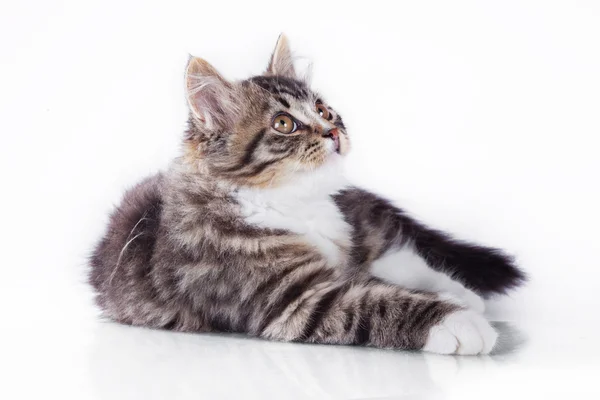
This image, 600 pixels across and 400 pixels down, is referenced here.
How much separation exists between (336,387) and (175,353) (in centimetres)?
69

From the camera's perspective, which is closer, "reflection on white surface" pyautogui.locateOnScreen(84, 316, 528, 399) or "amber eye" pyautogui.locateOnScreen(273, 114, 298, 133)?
"reflection on white surface" pyautogui.locateOnScreen(84, 316, 528, 399)

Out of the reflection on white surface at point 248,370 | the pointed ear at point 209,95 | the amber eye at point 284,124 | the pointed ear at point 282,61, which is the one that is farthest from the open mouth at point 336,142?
the reflection on white surface at point 248,370

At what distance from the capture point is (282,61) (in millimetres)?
3383

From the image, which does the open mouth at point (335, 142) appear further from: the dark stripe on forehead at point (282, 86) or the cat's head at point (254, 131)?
the dark stripe on forehead at point (282, 86)

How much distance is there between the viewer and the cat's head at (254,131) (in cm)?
283

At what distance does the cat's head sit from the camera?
2.83 meters

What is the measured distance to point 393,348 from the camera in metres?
2.53

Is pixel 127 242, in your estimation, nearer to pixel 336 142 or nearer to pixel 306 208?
pixel 306 208

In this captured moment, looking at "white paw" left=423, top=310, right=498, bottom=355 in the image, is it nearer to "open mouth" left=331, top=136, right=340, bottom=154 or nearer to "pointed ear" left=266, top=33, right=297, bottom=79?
"open mouth" left=331, top=136, right=340, bottom=154

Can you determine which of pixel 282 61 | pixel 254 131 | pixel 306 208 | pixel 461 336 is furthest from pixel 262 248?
pixel 282 61

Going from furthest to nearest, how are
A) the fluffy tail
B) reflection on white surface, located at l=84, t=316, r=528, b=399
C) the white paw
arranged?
the fluffy tail, the white paw, reflection on white surface, located at l=84, t=316, r=528, b=399

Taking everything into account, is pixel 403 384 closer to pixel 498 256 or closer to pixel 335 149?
pixel 335 149

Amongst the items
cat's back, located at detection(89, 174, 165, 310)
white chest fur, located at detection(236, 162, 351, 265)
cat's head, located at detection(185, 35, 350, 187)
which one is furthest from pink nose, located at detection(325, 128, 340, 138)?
cat's back, located at detection(89, 174, 165, 310)

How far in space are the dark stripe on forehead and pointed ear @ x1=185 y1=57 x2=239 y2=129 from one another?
0.16 meters
